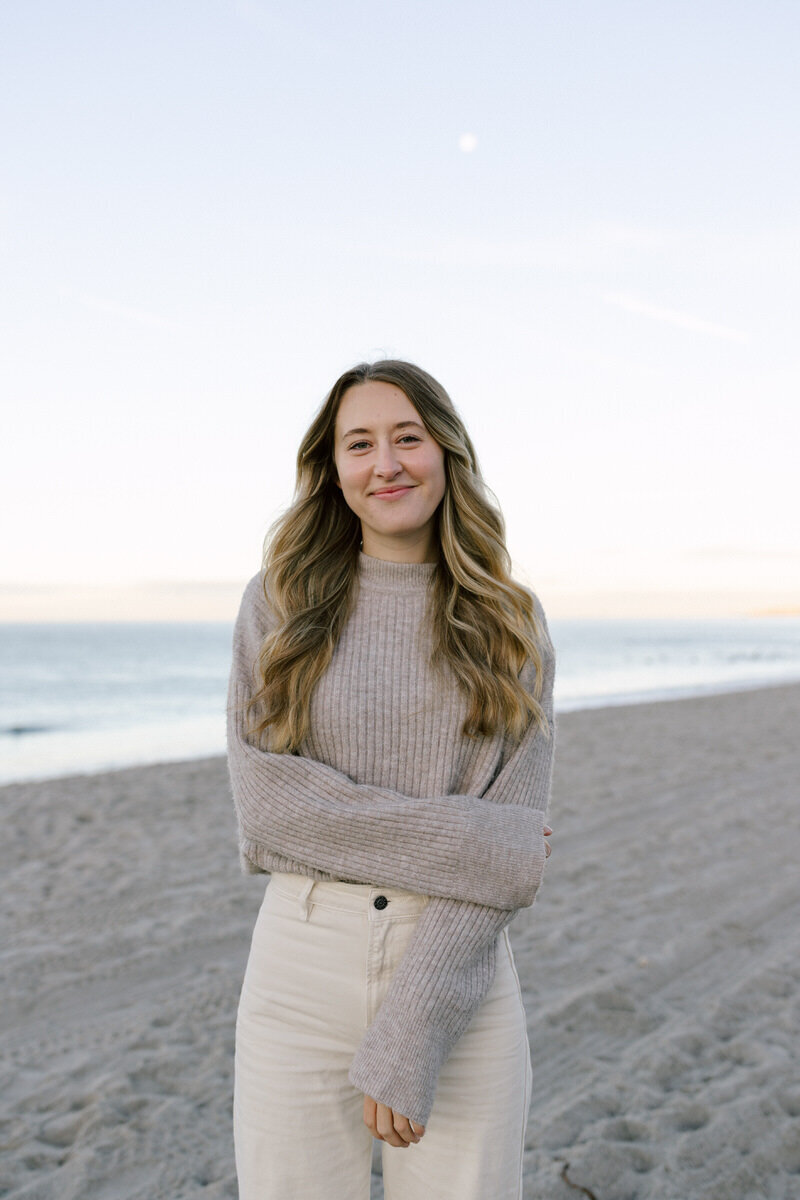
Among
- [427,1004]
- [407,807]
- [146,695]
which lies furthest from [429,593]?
Answer: [146,695]

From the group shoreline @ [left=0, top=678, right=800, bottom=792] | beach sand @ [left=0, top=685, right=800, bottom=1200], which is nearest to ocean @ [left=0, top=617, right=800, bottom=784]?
shoreline @ [left=0, top=678, right=800, bottom=792]

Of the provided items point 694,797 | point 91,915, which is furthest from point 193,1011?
point 694,797

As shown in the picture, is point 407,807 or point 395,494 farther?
point 395,494

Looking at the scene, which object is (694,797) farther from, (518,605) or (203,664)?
(203,664)

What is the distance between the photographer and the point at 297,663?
1679 millimetres

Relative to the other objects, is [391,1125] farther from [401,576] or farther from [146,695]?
[146,695]

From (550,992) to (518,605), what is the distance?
9.36ft

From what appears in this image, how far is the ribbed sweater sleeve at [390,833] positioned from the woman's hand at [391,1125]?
1.15 feet

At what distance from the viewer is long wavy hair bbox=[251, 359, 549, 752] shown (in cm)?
166

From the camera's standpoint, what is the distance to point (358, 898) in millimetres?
1590

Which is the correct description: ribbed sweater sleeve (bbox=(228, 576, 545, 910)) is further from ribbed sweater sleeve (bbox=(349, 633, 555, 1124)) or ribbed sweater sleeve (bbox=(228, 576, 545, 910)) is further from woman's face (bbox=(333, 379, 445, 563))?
woman's face (bbox=(333, 379, 445, 563))

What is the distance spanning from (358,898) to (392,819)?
0.17m

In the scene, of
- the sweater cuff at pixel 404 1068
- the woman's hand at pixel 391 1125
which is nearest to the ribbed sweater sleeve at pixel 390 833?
the sweater cuff at pixel 404 1068

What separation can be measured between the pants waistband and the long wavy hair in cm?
A: 26
